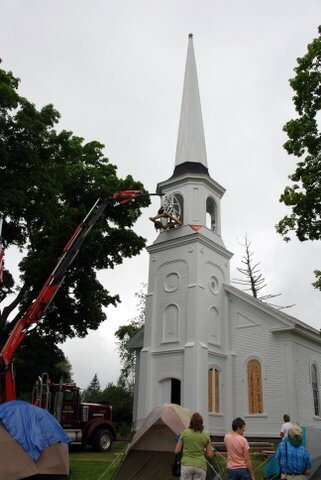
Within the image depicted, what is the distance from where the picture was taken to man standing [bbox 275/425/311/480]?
7.29 m

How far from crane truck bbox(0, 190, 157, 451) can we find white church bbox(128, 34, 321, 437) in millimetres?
2947

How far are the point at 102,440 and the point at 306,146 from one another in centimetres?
1386

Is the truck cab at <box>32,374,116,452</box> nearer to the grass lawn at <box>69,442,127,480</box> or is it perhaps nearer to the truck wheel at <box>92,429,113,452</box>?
the truck wheel at <box>92,429,113,452</box>

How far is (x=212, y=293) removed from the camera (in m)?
23.5

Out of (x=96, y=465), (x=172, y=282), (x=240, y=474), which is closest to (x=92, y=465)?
(x=96, y=465)

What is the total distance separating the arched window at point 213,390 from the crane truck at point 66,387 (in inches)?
179

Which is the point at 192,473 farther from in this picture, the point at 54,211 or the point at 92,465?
the point at 54,211

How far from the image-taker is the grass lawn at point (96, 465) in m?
12.4

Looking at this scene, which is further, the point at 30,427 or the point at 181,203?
the point at 181,203

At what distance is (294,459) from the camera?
7.31 metres

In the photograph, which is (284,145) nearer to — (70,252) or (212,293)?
(70,252)

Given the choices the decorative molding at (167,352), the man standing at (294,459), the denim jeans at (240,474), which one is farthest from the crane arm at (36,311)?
the man standing at (294,459)

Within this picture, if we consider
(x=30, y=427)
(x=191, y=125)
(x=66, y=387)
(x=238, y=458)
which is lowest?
(x=238, y=458)

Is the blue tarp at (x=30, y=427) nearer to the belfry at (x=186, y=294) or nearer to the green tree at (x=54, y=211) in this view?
the green tree at (x=54, y=211)
